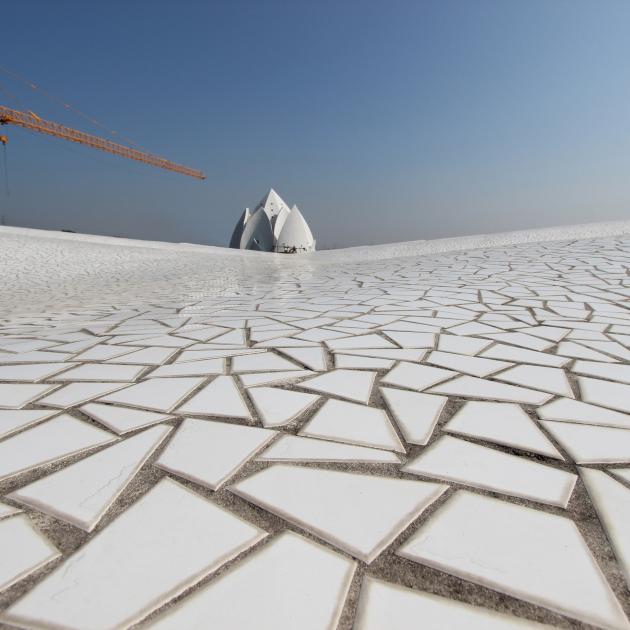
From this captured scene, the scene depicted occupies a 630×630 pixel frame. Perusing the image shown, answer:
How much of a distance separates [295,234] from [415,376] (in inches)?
1127

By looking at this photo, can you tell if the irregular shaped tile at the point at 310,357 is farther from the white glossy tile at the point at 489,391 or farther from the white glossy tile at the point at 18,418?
the white glossy tile at the point at 18,418

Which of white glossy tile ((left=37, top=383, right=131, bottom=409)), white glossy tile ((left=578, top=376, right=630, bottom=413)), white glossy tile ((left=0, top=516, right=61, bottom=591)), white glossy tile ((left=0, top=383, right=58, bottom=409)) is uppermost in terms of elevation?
white glossy tile ((left=0, top=383, right=58, bottom=409))

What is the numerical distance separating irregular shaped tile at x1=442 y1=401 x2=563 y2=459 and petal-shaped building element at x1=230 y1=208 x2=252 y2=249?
34.1m

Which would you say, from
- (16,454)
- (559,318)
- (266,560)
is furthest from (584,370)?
(16,454)

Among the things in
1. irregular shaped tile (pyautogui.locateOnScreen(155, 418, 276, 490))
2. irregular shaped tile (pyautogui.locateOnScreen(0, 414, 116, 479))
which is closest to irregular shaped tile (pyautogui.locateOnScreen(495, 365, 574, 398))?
irregular shaped tile (pyautogui.locateOnScreen(155, 418, 276, 490))

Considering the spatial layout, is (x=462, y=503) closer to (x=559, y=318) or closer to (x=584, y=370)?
(x=584, y=370)

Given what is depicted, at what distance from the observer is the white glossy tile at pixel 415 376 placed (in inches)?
65.2

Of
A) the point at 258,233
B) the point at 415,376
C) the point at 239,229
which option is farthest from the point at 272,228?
the point at 415,376

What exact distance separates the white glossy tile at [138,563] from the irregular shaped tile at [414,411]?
579 mm

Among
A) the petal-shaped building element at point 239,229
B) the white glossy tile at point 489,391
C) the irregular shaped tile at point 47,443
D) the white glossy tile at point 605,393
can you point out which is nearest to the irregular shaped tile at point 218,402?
the irregular shaped tile at point 47,443

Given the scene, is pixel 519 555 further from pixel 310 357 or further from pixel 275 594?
pixel 310 357

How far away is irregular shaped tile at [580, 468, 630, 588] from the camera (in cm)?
81

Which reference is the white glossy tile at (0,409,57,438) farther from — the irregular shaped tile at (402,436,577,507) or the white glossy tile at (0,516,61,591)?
the irregular shaped tile at (402,436,577,507)

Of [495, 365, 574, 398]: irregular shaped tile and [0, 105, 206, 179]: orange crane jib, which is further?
[0, 105, 206, 179]: orange crane jib
